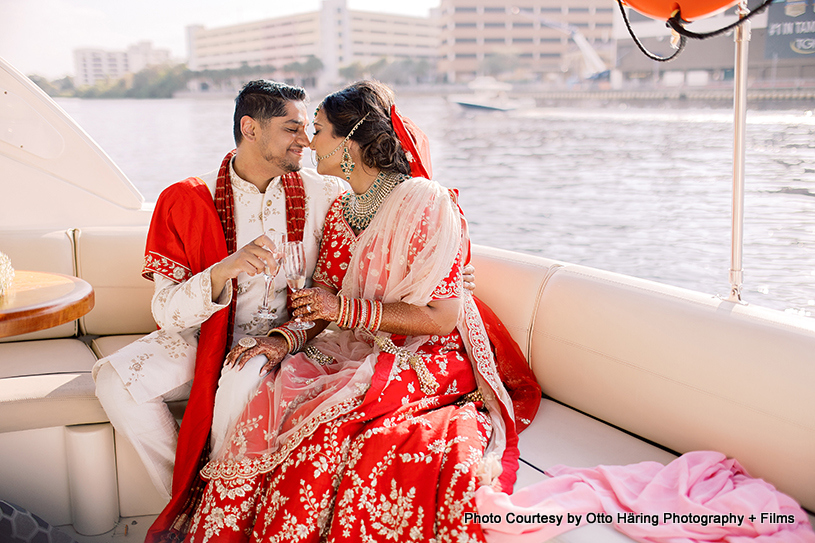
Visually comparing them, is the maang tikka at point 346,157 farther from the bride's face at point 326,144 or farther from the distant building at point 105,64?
the distant building at point 105,64

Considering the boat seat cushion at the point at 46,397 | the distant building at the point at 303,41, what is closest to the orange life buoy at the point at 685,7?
the boat seat cushion at the point at 46,397

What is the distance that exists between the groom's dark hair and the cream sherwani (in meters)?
0.19

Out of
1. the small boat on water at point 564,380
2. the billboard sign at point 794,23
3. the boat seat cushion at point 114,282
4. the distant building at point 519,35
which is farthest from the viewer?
the distant building at point 519,35

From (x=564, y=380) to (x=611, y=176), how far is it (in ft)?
34.9

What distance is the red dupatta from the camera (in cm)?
167

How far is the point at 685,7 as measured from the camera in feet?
4.44

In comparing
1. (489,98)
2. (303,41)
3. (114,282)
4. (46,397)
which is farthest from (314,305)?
(303,41)

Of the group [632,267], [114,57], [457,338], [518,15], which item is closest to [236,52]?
[114,57]

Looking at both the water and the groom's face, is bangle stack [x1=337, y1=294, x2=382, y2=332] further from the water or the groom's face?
the water

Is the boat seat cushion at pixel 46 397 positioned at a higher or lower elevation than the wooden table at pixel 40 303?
lower

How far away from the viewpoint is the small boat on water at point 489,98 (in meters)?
18.9

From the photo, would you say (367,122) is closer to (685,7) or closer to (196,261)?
(196,261)

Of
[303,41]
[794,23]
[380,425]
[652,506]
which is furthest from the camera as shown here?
[303,41]

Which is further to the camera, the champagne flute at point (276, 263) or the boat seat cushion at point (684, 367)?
the champagne flute at point (276, 263)
